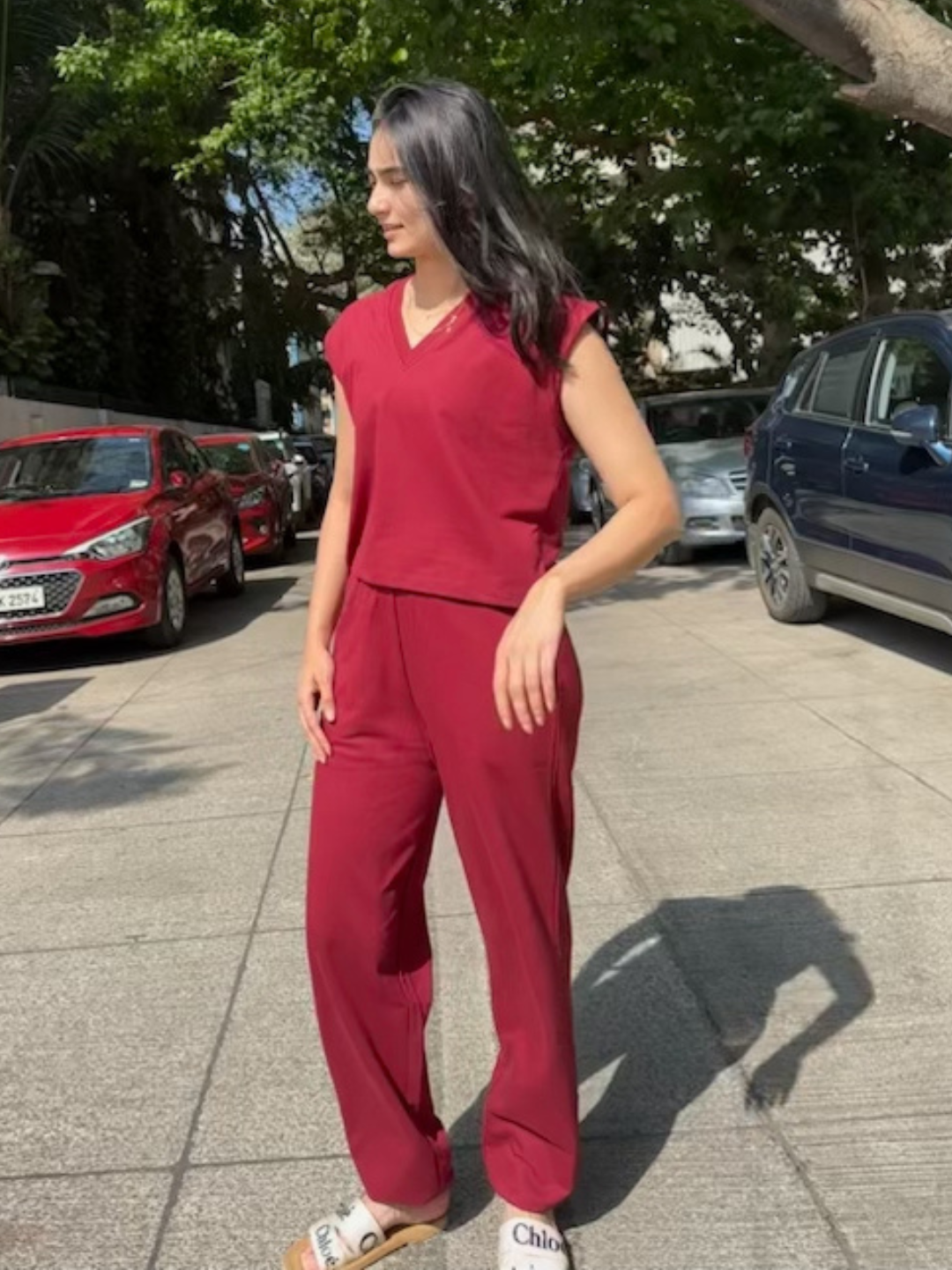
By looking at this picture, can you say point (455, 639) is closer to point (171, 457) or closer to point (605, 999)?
point (605, 999)

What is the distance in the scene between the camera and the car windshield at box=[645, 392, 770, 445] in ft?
46.5

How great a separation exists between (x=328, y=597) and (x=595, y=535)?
1.82 ft

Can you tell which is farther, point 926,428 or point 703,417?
point 703,417

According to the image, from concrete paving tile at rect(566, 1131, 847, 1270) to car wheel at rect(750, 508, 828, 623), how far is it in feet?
21.1

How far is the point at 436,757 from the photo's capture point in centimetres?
233

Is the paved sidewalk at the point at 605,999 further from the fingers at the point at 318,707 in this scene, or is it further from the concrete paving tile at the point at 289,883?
the fingers at the point at 318,707

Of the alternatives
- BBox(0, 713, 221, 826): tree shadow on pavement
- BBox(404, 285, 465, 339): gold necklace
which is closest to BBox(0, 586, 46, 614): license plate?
BBox(0, 713, 221, 826): tree shadow on pavement

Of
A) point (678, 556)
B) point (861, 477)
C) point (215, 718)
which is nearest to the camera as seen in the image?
point (215, 718)

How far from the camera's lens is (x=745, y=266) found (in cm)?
1755

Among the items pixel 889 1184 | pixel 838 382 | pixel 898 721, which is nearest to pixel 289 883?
pixel 889 1184

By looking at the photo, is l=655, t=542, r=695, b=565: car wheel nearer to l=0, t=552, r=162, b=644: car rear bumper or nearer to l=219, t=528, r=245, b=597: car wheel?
l=219, t=528, r=245, b=597: car wheel

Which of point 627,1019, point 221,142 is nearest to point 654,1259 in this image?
point 627,1019

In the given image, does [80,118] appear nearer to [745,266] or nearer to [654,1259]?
[745,266]

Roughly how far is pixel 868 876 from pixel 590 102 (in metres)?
13.0
